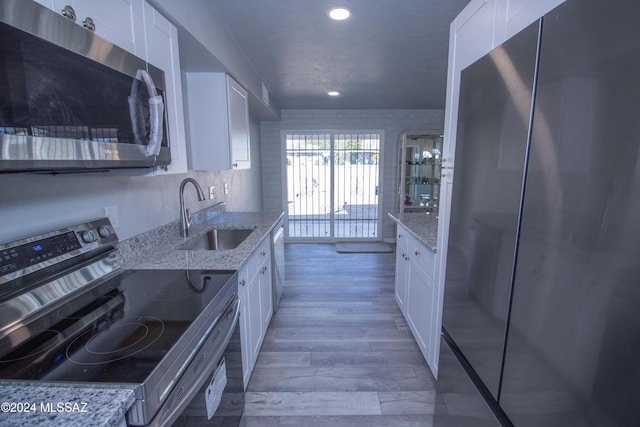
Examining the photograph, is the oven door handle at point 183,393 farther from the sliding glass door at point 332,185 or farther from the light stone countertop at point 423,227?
the sliding glass door at point 332,185

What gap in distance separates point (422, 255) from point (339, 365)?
102cm

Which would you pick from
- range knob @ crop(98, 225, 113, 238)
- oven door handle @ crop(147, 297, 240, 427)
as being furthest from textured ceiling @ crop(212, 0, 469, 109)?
oven door handle @ crop(147, 297, 240, 427)

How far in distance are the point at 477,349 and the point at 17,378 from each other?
136 centimetres

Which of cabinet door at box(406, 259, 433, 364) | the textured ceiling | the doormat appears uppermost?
the textured ceiling

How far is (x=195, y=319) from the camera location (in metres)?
0.98

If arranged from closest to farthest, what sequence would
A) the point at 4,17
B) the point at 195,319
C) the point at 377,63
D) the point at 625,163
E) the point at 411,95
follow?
the point at 625,163 → the point at 4,17 → the point at 195,319 → the point at 377,63 → the point at 411,95

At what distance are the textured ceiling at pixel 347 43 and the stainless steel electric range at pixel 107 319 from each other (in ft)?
5.46

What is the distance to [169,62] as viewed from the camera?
1.43m

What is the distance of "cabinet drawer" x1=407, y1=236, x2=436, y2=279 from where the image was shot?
187 cm

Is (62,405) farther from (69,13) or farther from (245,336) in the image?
(245,336)

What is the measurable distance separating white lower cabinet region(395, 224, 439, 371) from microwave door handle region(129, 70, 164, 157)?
1.65 meters

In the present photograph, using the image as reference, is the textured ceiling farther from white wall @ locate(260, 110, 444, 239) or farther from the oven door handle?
the oven door handle

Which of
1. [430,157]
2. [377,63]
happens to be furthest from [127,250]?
[430,157]

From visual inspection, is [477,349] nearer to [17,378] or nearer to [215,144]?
[17,378]
